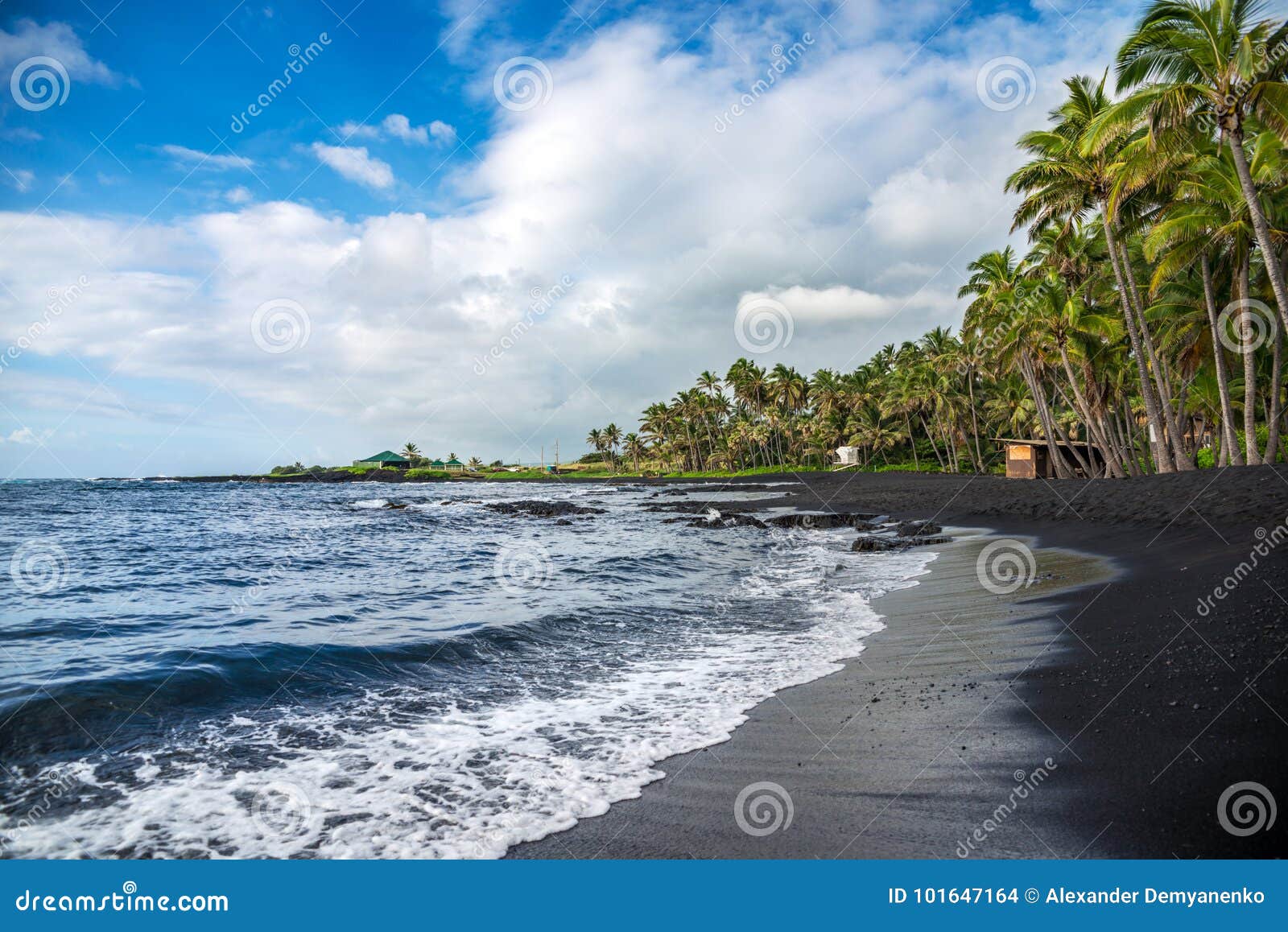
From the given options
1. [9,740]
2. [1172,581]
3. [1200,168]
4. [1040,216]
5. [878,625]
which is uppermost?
[1040,216]

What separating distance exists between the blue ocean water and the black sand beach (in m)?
0.64

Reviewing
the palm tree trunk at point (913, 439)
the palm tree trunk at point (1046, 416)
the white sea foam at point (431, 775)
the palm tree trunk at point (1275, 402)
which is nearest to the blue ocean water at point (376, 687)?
the white sea foam at point (431, 775)

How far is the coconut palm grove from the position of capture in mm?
16734

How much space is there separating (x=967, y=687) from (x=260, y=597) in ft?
43.5

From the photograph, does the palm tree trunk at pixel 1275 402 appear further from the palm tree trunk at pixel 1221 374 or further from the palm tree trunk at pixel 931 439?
the palm tree trunk at pixel 931 439

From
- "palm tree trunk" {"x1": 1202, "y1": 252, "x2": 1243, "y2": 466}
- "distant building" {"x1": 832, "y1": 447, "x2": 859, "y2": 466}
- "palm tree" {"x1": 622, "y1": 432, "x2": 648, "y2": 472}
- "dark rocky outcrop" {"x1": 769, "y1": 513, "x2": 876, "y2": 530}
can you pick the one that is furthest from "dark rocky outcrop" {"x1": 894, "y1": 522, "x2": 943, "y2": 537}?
"palm tree" {"x1": 622, "y1": 432, "x2": 648, "y2": 472}

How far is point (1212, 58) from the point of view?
1612 centimetres

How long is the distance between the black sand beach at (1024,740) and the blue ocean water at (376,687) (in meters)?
0.64

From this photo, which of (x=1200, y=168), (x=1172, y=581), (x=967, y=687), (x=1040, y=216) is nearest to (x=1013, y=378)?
(x=1040, y=216)

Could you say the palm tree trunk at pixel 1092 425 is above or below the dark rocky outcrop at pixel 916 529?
above

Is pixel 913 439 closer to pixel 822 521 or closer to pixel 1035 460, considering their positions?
pixel 1035 460

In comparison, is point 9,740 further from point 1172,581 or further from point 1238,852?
point 1172,581

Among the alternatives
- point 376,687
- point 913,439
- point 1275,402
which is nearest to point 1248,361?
point 1275,402

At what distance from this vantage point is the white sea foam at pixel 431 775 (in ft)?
14.0
